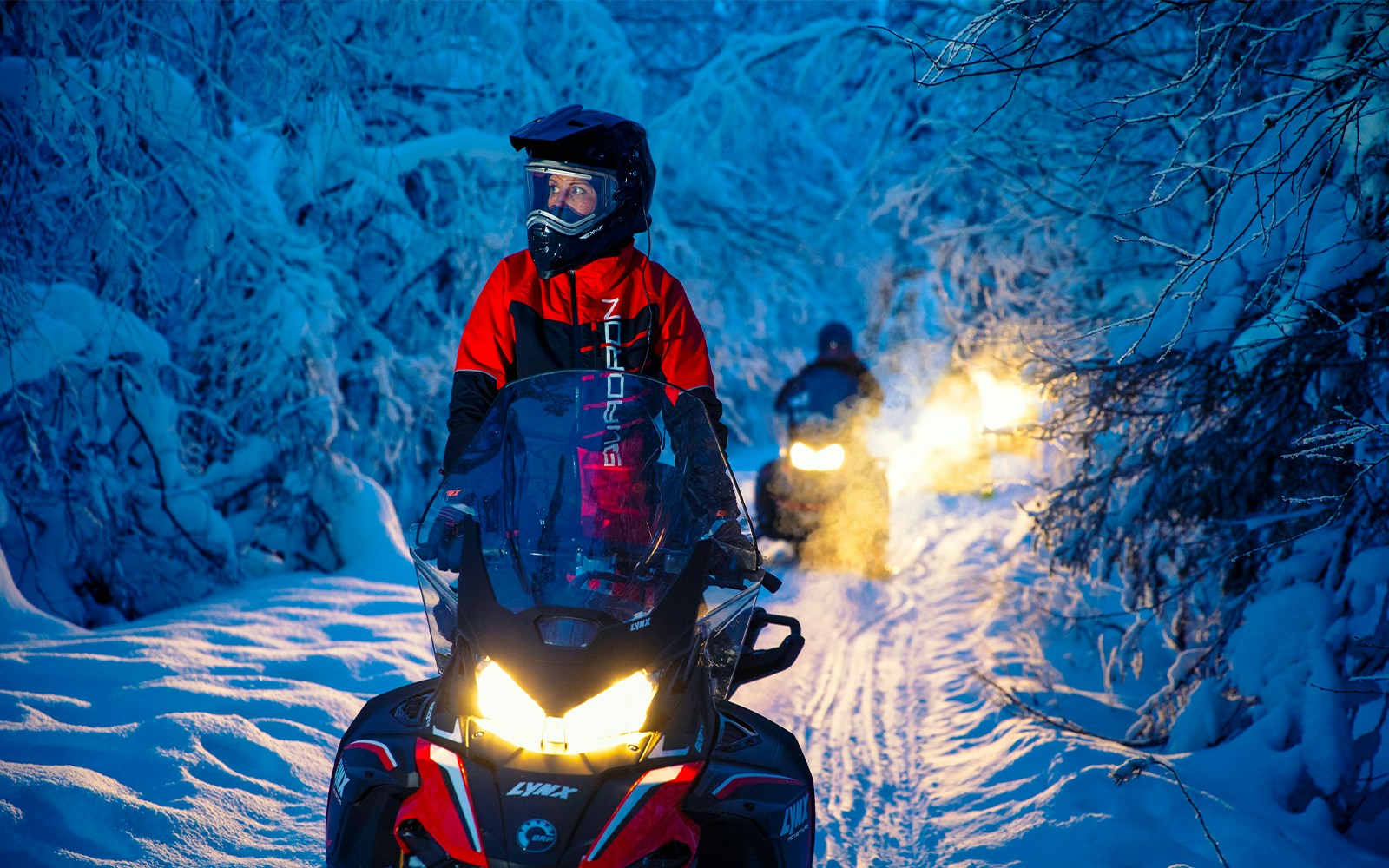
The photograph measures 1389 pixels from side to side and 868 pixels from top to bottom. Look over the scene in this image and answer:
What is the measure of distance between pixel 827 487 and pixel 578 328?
5663 millimetres

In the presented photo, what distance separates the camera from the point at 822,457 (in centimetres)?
829

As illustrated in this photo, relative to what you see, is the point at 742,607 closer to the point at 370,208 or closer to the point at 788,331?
the point at 370,208

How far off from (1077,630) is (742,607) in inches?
213

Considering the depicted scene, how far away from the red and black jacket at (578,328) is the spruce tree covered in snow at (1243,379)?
1.11 metres

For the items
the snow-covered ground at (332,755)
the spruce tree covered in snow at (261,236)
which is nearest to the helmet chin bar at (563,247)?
the snow-covered ground at (332,755)

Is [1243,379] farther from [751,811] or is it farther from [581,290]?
[751,811]

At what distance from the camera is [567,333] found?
9.52ft

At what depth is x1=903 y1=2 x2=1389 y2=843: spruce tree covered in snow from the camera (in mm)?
2635

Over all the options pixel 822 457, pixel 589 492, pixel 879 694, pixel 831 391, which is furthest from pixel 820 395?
pixel 589 492

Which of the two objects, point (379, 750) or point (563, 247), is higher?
point (563, 247)

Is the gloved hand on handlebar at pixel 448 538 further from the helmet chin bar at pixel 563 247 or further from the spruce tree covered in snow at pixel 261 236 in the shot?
the spruce tree covered in snow at pixel 261 236

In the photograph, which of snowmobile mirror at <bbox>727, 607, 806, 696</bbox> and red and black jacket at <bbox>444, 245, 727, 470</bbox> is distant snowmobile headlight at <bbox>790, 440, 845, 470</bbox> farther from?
snowmobile mirror at <bbox>727, 607, 806, 696</bbox>

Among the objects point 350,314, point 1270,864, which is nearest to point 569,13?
point 350,314

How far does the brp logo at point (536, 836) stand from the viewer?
1720mm
